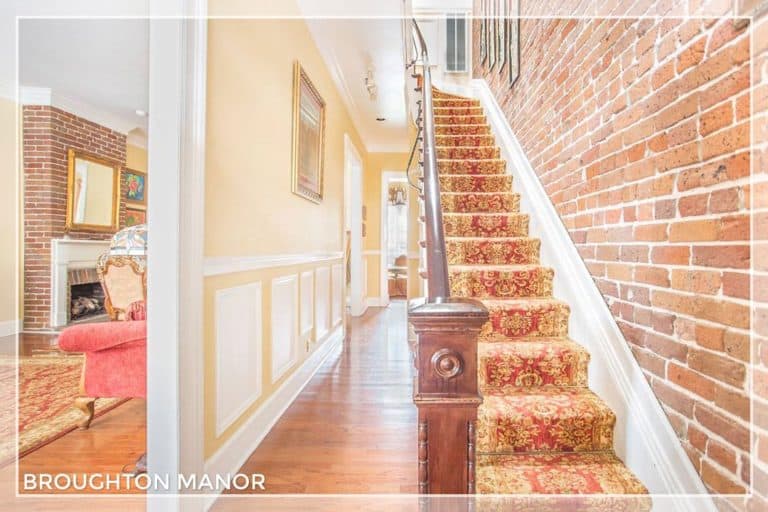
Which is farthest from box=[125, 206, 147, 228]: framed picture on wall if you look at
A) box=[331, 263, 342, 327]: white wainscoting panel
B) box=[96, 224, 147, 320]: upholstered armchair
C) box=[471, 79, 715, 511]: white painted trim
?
box=[471, 79, 715, 511]: white painted trim

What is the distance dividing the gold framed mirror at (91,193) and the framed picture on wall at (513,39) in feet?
17.0

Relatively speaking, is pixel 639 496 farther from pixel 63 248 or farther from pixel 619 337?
pixel 63 248

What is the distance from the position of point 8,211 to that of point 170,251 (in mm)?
5040

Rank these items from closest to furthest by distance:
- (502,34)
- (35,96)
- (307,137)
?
1. (307,137)
2. (502,34)
3. (35,96)

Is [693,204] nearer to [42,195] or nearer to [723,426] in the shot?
[723,426]

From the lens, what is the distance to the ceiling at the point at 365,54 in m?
3.29

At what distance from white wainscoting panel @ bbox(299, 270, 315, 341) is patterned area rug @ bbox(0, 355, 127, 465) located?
1276 mm

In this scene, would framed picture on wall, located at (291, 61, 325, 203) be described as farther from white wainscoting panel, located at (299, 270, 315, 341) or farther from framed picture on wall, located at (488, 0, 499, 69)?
framed picture on wall, located at (488, 0, 499, 69)

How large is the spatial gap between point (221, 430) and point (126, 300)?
68.0 inches

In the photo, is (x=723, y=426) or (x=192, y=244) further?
(x=192, y=244)

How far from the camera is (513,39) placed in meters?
3.09

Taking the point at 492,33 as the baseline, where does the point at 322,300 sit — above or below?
below

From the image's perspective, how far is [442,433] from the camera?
981 millimetres

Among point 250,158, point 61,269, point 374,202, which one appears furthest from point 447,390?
point 374,202
